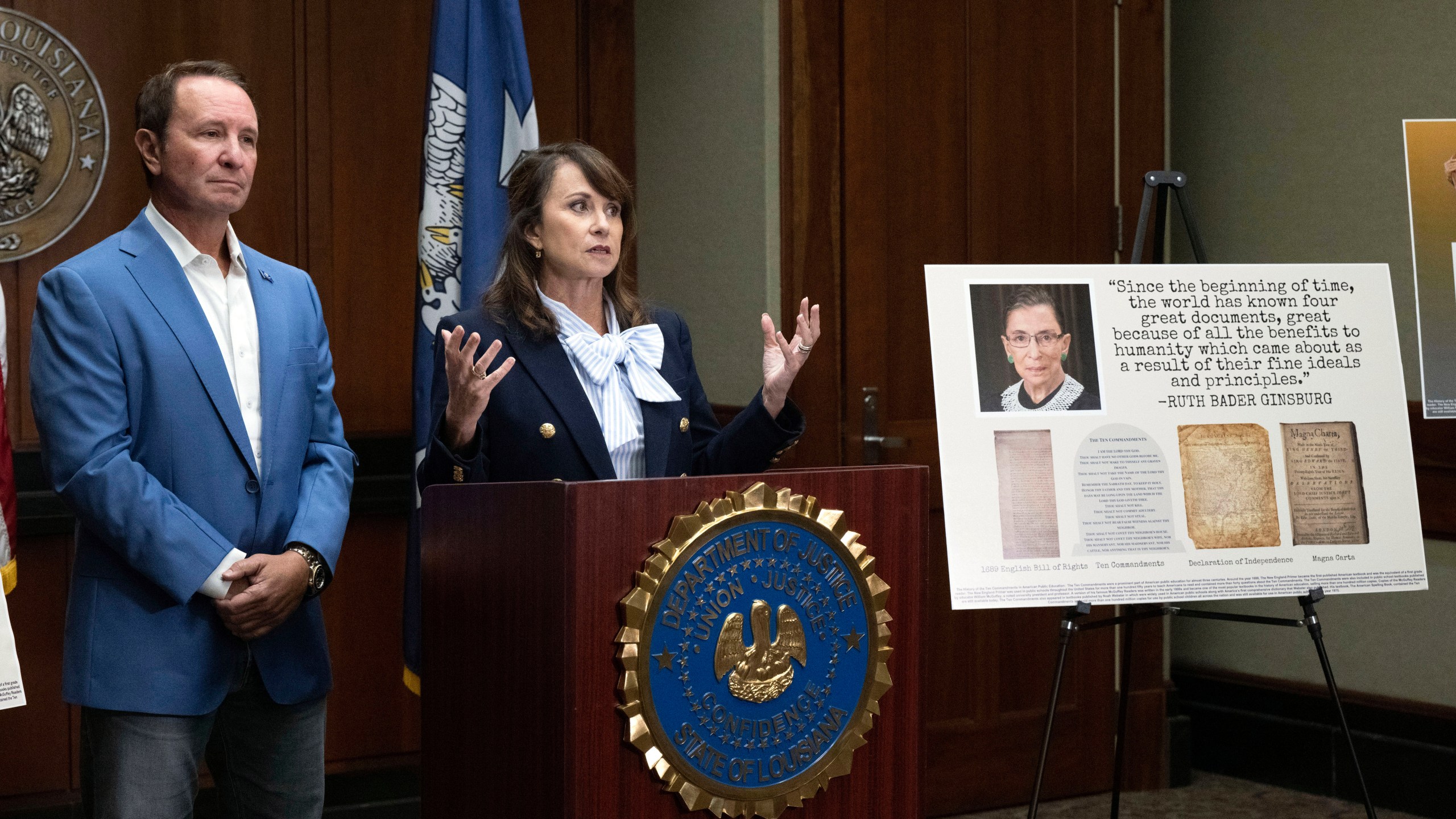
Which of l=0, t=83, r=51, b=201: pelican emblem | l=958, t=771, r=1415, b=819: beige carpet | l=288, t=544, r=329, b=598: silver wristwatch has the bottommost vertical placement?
l=958, t=771, r=1415, b=819: beige carpet

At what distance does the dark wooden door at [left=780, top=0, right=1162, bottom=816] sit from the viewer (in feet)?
11.5

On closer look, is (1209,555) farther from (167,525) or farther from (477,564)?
(167,525)

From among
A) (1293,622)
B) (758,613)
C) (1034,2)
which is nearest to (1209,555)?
(1293,622)

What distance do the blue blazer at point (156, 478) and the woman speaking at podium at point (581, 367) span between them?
0.26 meters

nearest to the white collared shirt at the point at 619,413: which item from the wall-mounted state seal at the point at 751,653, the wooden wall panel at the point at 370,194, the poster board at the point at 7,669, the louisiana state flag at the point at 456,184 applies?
the wall-mounted state seal at the point at 751,653

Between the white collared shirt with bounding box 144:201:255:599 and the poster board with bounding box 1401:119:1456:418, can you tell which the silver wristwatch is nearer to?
the white collared shirt with bounding box 144:201:255:599

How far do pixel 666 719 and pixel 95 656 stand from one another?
0.90 meters

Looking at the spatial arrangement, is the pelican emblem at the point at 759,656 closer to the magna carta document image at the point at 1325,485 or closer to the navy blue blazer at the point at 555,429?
the navy blue blazer at the point at 555,429

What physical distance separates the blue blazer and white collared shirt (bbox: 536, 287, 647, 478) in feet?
1.45

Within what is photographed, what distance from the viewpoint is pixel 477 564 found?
1.72 m

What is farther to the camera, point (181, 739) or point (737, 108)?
point (737, 108)

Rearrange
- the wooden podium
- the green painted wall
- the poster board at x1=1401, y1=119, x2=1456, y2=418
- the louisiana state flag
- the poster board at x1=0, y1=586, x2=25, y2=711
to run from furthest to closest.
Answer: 1. the green painted wall
2. the louisiana state flag
3. the poster board at x1=1401, y1=119, x2=1456, y2=418
4. the poster board at x1=0, y1=586, x2=25, y2=711
5. the wooden podium

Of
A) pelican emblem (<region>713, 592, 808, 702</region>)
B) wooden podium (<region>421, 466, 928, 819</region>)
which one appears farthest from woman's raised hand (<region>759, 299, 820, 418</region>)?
pelican emblem (<region>713, 592, 808, 702</region>)

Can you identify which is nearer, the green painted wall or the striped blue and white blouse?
the striped blue and white blouse
